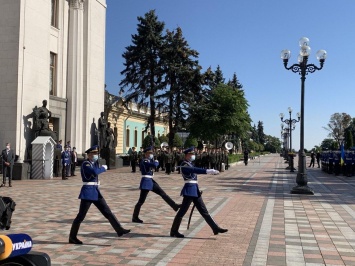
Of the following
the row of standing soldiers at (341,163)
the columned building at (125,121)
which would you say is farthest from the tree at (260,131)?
the row of standing soldiers at (341,163)

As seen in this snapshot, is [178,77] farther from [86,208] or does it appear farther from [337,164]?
[86,208]

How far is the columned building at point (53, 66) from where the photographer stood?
22.7 m

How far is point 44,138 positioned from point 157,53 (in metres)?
21.8

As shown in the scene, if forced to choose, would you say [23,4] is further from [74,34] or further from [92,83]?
[92,83]

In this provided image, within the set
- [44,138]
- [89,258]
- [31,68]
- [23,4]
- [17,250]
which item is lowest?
[89,258]

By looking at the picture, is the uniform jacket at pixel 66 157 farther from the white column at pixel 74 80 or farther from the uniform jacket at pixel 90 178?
the uniform jacket at pixel 90 178

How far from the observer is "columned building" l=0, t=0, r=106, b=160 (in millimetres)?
22734

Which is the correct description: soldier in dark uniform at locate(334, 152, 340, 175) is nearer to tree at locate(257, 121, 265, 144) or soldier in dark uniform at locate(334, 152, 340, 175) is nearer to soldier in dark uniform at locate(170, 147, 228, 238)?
soldier in dark uniform at locate(170, 147, 228, 238)

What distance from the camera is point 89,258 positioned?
6.54m

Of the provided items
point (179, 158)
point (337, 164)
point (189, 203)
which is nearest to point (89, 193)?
point (189, 203)

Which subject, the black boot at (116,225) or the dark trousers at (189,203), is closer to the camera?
the black boot at (116,225)

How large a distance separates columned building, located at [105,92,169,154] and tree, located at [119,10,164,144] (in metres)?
3.21

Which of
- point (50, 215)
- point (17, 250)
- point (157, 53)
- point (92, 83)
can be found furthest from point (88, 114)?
point (17, 250)

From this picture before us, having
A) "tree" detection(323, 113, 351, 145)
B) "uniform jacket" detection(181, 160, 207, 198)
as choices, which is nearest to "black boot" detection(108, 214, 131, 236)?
"uniform jacket" detection(181, 160, 207, 198)
